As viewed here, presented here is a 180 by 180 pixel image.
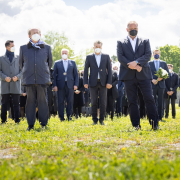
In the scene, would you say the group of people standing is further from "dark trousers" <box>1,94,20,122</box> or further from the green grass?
the green grass

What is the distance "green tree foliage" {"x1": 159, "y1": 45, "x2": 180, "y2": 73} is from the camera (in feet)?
178

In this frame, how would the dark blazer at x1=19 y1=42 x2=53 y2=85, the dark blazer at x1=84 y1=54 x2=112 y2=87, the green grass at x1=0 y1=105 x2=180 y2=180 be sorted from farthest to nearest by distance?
the dark blazer at x1=84 y1=54 x2=112 y2=87
the dark blazer at x1=19 y1=42 x2=53 y2=85
the green grass at x1=0 y1=105 x2=180 y2=180

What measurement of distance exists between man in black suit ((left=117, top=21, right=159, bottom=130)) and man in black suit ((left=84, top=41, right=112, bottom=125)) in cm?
166

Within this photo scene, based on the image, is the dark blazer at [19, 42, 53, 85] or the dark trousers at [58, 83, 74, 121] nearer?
the dark blazer at [19, 42, 53, 85]

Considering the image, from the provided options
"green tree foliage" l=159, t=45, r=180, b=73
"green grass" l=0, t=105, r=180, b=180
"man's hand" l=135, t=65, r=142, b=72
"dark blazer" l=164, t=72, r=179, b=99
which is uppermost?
"green tree foliage" l=159, t=45, r=180, b=73

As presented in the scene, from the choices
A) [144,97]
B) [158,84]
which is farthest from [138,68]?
[158,84]

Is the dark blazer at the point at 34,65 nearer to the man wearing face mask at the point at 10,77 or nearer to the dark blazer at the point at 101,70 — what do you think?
the dark blazer at the point at 101,70

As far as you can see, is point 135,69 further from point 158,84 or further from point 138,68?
point 158,84

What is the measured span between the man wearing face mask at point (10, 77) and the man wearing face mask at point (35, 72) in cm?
198

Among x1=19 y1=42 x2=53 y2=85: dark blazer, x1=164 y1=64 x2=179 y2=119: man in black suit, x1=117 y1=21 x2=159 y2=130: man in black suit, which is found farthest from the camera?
x1=164 y1=64 x2=179 y2=119: man in black suit

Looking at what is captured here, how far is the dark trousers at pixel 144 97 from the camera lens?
6.32m

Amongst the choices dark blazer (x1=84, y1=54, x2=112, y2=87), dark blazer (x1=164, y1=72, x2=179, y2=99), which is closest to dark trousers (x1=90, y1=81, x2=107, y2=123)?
dark blazer (x1=84, y1=54, x2=112, y2=87)

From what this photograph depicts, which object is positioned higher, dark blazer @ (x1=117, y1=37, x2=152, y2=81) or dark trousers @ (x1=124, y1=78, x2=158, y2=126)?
dark blazer @ (x1=117, y1=37, x2=152, y2=81)

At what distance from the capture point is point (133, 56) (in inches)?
256
